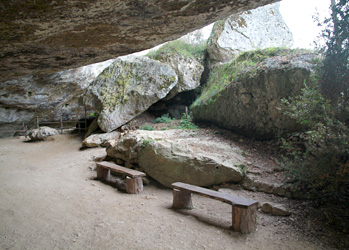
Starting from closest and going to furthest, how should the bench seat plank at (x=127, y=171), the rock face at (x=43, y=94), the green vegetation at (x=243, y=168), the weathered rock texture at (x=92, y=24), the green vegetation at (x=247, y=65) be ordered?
the weathered rock texture at (x=92, y=24) → the green vegetation at (x=243, y=168) → the bench seat plank at (x=127, y=171) → the green vegetation at (x=247, y=65) → the rock face at (x=43, y=94)

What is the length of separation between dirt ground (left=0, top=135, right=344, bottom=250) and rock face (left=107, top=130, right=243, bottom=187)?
1.17 ft

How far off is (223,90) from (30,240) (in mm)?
5751

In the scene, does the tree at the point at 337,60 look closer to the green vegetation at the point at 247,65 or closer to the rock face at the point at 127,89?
the green vegetation at the point at 247,65

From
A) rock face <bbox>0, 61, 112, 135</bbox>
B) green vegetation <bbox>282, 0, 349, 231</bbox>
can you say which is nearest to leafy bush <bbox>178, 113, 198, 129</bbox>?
green vegetation <bbox>282, 0, 349, 231</bbox>

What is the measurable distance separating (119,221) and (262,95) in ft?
14.4

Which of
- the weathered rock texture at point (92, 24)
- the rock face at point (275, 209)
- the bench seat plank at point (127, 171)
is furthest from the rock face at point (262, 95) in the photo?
the bench seat plank at point (127, 171)

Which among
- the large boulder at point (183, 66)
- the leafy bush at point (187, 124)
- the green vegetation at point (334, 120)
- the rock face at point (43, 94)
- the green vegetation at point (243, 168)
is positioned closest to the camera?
the green vegetation at point (334, 120)

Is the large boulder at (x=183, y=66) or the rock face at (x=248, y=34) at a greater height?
Answer: the rock face at (x=248, y=34)

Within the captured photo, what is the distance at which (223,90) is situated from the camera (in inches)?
277

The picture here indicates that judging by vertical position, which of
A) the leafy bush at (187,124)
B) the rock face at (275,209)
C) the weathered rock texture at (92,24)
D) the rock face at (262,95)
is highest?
the weathered rock texture at (92,24)

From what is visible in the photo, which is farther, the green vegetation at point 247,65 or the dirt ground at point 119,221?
the green vegetation at point 247,65

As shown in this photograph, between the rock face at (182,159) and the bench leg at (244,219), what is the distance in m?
1.44

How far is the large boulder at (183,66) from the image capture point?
10.6m

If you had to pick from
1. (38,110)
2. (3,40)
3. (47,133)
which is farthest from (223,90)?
(38,110)
